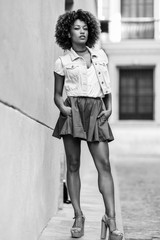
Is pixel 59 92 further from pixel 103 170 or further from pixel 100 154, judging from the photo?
pixel 103 170

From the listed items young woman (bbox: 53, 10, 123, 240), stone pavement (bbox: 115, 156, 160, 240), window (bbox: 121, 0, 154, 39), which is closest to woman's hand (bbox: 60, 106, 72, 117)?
young woman (bbox: 53, 10, 123, 240)

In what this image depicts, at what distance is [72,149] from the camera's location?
12.9ft

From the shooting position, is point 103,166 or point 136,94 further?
point 136,94

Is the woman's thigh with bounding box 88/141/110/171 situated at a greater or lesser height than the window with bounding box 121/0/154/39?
lesser

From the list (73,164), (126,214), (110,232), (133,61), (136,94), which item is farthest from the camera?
(136,94)

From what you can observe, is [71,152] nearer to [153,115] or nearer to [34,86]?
[34,86]

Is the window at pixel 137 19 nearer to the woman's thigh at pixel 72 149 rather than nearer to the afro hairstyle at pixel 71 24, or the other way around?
the afro hairstyle at pixel 71 24

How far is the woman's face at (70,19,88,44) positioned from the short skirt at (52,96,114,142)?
0.46m

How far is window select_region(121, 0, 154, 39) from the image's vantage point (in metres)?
23.8

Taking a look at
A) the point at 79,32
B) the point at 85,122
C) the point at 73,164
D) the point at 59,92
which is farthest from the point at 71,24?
the point at 73,164

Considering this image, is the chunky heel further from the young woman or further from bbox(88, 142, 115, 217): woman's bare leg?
bbox(88, 142, 115, 217): woman's bare leg

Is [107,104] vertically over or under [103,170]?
over

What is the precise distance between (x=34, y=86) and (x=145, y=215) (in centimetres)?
273

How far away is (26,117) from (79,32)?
3.34ft
